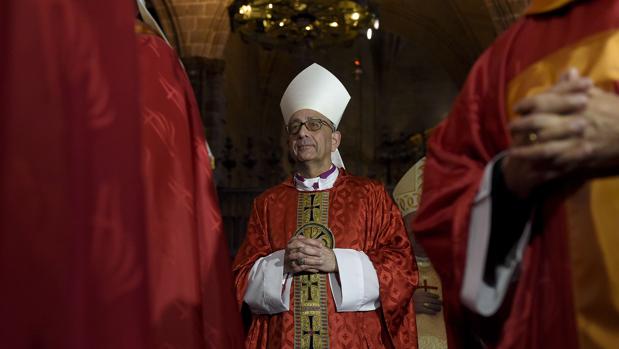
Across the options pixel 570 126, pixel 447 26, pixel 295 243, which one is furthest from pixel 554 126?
pixel 447 26

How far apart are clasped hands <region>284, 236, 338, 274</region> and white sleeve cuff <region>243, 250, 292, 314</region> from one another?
5 centimetres

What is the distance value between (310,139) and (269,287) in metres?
0.69

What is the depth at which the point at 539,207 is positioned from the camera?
172cm

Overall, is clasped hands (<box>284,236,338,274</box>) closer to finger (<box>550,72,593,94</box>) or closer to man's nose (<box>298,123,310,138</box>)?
man's nose (<box>298,123,310,138</box>)

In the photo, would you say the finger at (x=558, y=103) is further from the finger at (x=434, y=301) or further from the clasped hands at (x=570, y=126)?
the finger at (x=434, y=301)

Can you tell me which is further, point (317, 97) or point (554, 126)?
point (317, 97)

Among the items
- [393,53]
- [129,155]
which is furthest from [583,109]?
[393,53]

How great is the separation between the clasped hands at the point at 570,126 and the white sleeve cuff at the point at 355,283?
1.84 metres

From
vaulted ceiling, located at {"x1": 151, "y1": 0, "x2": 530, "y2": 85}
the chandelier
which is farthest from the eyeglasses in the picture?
vaulted ceiling, located at {"x1": 151, "y1": 0, "x2": 530, "y2": 85}

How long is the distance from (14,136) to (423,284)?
2.91m

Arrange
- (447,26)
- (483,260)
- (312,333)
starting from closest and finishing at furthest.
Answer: (483,260) < (312,333) < (447,26)

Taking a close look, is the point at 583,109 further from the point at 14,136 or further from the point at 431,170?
the point at 14,136

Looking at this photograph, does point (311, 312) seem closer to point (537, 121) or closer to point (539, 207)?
point (539, 207)

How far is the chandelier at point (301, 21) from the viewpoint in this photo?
36.5ft
